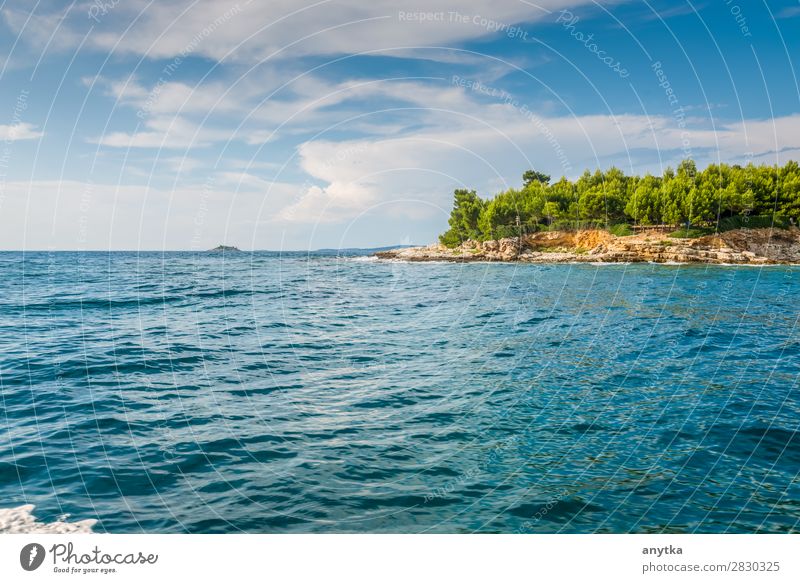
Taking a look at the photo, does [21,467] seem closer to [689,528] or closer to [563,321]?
[689,528]

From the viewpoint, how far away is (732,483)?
35.0 feet

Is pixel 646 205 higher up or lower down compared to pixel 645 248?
higher up

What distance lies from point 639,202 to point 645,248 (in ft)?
65.2

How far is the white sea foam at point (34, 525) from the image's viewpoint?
8.84m

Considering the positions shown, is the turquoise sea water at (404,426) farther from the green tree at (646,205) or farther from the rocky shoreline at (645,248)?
the green tree at (646,205)

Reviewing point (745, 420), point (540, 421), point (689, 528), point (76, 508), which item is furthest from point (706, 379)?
point (76, 508)

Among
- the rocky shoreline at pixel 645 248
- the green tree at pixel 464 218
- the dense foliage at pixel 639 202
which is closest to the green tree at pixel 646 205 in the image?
the dense foliage at pixel 639 202

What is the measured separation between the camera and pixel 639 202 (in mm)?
123938

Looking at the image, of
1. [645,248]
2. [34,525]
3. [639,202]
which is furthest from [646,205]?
[34,525]
